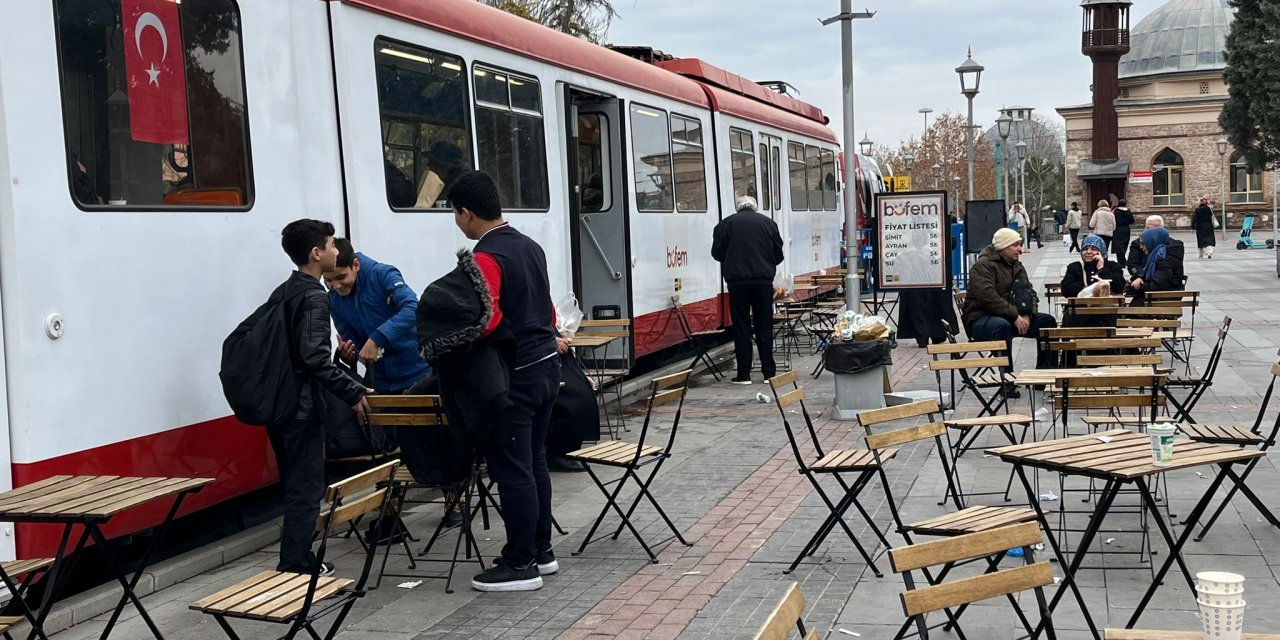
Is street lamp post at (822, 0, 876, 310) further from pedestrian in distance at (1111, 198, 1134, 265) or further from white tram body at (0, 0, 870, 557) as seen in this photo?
pedestrian in distance at (1111, 198, 1134, 265)

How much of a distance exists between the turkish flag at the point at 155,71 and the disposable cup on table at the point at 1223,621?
484 centimetres

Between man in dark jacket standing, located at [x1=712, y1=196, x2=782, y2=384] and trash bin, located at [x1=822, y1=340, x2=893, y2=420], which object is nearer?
trash bin, located at [x1=822, y1=340, x2=893, y2=420]

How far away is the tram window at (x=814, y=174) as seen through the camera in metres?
20.9

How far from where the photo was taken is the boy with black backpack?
5883mm

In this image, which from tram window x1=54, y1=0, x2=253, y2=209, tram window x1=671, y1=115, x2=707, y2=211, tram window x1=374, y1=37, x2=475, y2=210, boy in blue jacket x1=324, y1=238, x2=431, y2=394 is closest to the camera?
tram window x1=54, y1=0, x2=253, y2=209

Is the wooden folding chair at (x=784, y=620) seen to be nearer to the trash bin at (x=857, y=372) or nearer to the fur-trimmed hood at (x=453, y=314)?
the fur-trimmed hood at (x=453, y=314)

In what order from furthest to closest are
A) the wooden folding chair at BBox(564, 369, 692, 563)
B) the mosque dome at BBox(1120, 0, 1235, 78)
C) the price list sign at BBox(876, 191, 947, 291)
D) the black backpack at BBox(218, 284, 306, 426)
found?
the mosque dome at BBox(1120, 0, 1235, 78)
the price list sign at BBox(876, 191, 947, 291)
the wooden folding chair at BBox(564, 369, 692, 563)
the black backpack at BBox(218, 284, 306, 426)

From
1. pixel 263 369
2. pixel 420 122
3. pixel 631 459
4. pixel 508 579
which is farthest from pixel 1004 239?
pixel 263 369

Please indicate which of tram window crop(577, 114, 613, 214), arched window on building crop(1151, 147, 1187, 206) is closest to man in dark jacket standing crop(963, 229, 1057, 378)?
tram window crop(577, 114, 613, 214)

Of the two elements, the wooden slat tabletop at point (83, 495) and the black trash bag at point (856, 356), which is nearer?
the wooden slat tabletop at point (83, 495)

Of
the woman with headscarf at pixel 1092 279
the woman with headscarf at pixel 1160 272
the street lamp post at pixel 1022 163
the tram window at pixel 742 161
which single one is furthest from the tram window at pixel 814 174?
the street lamp post at pixel 1022 163

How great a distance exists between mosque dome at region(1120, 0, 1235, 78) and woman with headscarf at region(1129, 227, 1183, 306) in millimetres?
61835

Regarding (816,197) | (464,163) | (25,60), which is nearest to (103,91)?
(25,60)

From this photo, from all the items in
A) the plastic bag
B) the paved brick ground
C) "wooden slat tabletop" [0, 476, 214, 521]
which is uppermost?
the plastic bag
